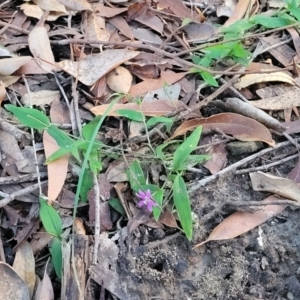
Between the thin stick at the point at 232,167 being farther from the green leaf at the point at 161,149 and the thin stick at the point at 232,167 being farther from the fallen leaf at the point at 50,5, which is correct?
the fallen leaf at the point at 50,5

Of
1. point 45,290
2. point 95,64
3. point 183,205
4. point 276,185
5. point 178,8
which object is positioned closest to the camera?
point 45,290

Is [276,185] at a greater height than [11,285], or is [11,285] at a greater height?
[276,185]

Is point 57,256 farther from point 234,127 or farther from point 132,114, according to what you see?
point 234,127

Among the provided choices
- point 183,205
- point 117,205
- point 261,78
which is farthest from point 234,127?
point 117,205

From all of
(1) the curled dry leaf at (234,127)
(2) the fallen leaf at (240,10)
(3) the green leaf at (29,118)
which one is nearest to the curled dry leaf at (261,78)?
(1) the curled dry leaf at (234,127)

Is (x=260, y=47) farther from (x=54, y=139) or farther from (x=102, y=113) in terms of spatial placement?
(x=54, y=139)

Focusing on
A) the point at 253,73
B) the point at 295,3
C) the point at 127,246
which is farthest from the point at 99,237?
the point at 295,3
